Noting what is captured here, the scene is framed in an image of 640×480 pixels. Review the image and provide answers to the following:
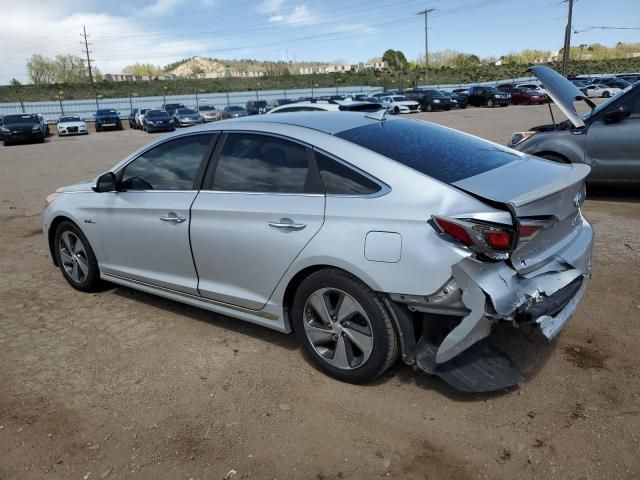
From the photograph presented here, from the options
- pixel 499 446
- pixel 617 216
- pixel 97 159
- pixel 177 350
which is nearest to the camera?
→ pixel 499 446

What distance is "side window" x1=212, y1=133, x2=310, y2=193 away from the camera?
332 centimetres

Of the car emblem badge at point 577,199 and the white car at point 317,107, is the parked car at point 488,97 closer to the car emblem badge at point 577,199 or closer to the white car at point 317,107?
the white car at point 317,107

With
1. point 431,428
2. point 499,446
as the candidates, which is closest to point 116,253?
point 431,428

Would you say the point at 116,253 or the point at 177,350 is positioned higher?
the point at 116,253

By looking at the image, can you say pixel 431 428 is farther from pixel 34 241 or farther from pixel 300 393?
pixel 34 241

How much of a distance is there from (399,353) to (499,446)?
2.38 feet

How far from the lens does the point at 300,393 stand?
3182 millimetres

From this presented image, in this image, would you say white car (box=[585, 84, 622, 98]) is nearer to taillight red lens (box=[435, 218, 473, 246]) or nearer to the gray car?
the gray car

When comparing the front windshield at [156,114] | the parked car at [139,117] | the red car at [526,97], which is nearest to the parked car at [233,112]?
the front windshield at [156,114]

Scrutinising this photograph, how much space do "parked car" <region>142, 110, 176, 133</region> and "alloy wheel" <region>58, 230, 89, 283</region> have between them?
2619 cm

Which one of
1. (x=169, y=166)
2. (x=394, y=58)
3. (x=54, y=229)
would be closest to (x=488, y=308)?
(x=169, y=166)

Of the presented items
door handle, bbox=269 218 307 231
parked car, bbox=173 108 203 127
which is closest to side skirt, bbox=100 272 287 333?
door handle, bbox=269 218 307 231

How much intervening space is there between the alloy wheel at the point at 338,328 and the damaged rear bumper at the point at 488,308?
0.29 m

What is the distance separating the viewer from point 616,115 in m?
7.09
